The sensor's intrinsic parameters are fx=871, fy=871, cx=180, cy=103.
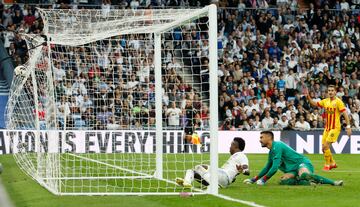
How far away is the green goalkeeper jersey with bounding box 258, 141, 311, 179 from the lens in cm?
1577

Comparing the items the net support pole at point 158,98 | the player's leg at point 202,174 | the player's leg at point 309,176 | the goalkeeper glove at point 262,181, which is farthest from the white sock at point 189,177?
the net support pole at point 158,98

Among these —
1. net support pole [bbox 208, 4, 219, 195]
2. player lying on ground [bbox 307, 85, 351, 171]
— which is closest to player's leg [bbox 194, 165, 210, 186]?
net support pole [bbox 208, 4, 219, 195]

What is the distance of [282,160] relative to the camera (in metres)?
16.3

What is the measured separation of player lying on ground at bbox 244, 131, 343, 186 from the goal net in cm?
150

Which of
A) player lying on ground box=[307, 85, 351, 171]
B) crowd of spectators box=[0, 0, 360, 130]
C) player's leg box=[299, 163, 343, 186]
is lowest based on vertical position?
player's leg box=[299, 163, 343, 186]

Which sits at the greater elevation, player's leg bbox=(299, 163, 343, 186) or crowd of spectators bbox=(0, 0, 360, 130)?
crowd of spectators bbox=(0, 0, 360, 130)

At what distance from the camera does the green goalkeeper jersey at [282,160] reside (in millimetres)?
15773

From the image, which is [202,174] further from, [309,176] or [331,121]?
[331,121]

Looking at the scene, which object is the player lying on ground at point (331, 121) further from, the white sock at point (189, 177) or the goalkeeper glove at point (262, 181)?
the white sock at point (189, 177)

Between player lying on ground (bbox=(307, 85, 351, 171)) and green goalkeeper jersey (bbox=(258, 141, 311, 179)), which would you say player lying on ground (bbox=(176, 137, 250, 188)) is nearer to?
green goalkeeper jersey (bbox=(258, 141, 311, 179))

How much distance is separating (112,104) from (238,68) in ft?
42.5

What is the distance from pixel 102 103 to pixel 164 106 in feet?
11.3

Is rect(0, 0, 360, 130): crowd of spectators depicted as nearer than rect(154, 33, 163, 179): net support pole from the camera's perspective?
No

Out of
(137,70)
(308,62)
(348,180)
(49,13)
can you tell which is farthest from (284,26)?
(49,13)
